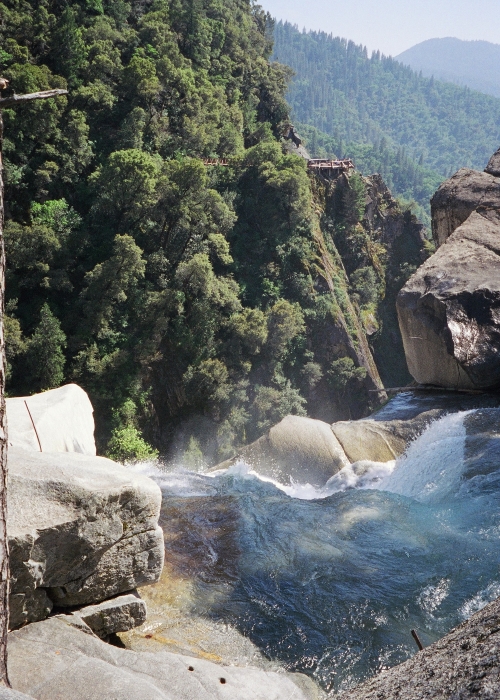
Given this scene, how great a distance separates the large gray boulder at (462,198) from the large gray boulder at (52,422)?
1445cm

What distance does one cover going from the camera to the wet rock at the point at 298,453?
15.7 metres

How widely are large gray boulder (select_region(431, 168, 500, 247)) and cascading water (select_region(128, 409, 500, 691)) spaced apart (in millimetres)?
7461

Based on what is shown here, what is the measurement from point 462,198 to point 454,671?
62.7 feet

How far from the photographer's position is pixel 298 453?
1612 centimetres

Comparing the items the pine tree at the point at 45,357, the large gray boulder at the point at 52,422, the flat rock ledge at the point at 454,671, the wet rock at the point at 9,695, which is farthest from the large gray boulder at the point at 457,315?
the pine tree at the point at 45,357

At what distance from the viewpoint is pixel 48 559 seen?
5.75 meters

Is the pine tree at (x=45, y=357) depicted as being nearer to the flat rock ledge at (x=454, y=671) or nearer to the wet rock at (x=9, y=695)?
the wet rock at (x=9, y=695)

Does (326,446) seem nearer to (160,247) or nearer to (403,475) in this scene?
(403,475)

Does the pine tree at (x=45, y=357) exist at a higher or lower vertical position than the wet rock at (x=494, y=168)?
lower

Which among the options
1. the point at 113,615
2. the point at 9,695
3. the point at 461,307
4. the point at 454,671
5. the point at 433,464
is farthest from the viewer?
the point at 461,307

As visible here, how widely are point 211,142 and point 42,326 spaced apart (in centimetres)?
1719

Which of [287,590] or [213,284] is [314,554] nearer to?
[287,590]

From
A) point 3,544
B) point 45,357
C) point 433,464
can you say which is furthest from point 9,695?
point 45,357

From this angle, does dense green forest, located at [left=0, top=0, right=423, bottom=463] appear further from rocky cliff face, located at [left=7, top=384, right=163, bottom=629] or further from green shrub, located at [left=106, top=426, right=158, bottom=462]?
rocky cliff face, located at [left=7, top=384, right=163, bottom=629]
